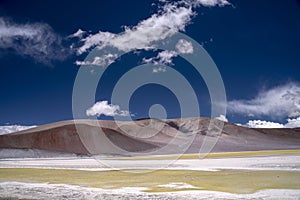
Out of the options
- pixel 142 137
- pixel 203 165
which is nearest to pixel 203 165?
pixel 203 165

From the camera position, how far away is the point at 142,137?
15662 centimetres

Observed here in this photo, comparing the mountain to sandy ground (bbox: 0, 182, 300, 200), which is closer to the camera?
sandy ground (bbox: 0, 182, 300, 200)

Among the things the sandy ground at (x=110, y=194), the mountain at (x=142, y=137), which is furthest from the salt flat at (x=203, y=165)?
the mountain at (x=142, y=137)

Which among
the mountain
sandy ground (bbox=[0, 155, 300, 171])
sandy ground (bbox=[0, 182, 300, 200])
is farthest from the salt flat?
the mountain

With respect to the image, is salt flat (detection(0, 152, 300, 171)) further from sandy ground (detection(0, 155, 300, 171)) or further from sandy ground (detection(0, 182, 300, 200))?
sandy ground (detection(0, 182, 300, 200))

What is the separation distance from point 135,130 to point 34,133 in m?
53.1

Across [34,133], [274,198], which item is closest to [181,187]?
[274,198]

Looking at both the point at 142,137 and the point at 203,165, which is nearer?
the point at 203,165

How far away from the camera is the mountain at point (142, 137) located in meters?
116

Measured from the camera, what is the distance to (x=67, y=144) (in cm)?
11625

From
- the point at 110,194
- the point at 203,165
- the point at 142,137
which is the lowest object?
the point at 110,194

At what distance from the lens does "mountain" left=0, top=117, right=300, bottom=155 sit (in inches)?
4560

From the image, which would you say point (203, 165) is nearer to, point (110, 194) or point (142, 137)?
point (110, 194)

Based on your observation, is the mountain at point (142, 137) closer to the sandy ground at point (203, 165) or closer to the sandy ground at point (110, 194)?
the sandy ground at point (203, 165)
